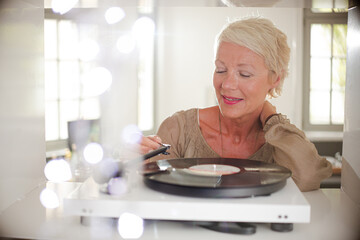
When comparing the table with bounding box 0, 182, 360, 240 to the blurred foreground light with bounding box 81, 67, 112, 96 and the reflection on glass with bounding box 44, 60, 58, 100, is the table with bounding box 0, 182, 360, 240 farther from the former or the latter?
the blurred foreground light with bounding box 81, 67, 112, 96

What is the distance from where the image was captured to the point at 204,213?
0.61m

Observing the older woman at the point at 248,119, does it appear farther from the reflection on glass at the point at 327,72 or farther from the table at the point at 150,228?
the reflection on glass at the point at 327,72

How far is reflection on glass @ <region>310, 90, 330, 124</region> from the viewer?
419 centimetres

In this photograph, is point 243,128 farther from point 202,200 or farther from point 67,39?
point 67,39

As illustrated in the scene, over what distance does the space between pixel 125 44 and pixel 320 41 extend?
6.18ft

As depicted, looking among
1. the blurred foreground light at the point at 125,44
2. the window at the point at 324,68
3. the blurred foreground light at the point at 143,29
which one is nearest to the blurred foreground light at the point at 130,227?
the blurred foreground light at the point at 125,44

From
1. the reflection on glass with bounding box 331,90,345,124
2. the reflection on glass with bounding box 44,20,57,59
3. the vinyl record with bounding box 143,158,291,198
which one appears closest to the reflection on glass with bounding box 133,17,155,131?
the reflection on glass with bounding box 44,20,57,59

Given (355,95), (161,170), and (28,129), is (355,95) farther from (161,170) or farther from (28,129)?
(28,129)

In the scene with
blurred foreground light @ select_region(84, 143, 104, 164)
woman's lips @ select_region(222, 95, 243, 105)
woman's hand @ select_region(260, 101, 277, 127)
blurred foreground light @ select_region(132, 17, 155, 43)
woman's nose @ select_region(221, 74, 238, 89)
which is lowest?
blurred foreground light @ select_region(84, 143, 104, 164)

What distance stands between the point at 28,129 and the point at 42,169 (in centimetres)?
12

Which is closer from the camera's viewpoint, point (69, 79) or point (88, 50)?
Answer: point (69, 79)

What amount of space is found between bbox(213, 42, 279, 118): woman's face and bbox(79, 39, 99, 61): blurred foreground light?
2.70 meters

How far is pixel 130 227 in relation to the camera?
2.17ft

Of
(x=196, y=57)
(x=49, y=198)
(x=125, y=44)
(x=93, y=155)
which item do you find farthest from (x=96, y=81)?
(x=49, y=198)
